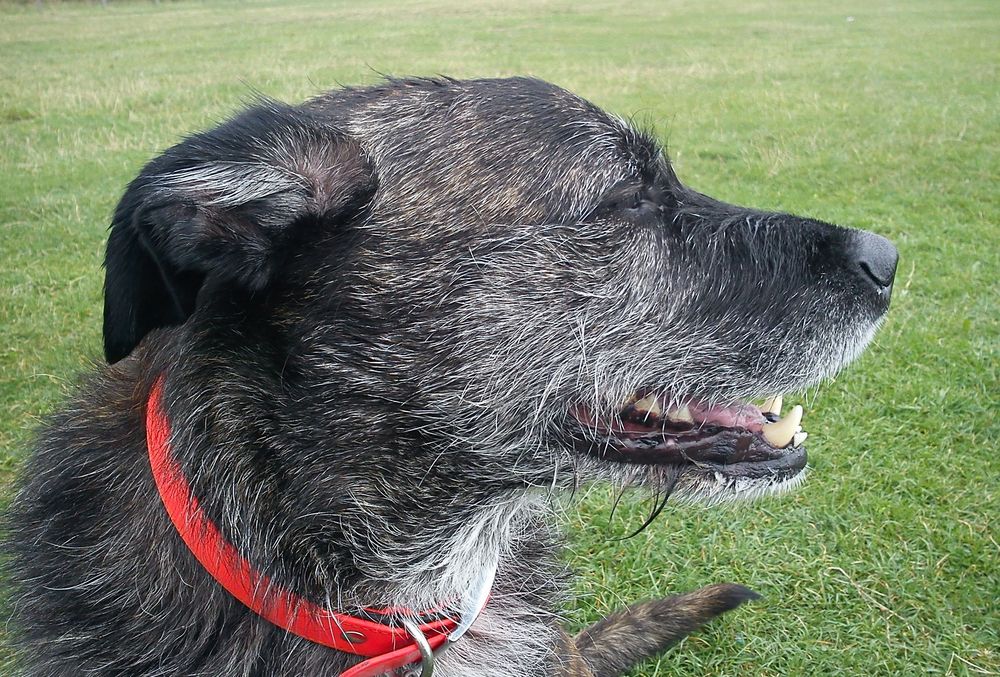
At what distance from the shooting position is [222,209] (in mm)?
2102

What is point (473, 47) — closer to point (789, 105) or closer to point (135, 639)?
point (789, 105)

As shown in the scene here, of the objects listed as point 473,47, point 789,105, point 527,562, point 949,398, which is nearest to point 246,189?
point 527,562

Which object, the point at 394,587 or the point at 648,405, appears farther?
the point at 648,405

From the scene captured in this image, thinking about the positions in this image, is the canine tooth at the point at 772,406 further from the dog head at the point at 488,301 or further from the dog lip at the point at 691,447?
the dog lip at the point at 691,447

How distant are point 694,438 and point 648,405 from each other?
0.17 metres

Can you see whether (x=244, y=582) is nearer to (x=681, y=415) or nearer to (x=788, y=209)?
(x=681, y=415)

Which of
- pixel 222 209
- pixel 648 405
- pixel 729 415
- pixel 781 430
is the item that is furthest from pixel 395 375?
pixel 781 430

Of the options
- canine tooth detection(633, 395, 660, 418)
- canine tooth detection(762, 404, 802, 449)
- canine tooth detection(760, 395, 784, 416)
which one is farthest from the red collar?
canine tooth detection(760, 395, 784, 416)

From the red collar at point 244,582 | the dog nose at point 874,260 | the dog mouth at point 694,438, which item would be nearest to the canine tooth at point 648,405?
the dog mouth at point 694,438

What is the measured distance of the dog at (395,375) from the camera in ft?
7.34

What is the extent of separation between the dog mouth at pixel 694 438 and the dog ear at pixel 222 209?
938mm

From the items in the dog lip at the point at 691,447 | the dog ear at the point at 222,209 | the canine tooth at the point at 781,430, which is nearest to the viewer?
the dog ear at the point at 222,209

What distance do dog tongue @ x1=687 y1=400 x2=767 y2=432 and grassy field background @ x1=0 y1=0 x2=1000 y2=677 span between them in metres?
1.22

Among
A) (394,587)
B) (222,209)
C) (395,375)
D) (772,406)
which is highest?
(222,209)
